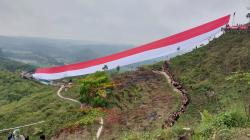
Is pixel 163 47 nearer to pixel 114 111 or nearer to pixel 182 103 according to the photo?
pixel 182 103

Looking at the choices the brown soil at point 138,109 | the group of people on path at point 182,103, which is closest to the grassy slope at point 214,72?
the group of people on path at point 182,103

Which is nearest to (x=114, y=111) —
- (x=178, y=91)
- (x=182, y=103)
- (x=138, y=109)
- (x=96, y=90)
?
(x=138, y=109)

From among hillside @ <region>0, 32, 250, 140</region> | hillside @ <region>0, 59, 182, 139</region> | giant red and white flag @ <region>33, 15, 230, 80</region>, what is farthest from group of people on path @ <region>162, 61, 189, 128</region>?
giant red and white flag @ <region>33, 15, 230, 80</region>

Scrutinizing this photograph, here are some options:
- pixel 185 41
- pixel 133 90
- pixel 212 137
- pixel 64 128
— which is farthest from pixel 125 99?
pixel 212 137

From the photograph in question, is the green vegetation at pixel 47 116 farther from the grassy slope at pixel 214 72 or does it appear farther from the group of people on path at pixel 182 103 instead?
the grassy slope at pixel 214 72

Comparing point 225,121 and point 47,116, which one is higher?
point 225,121
